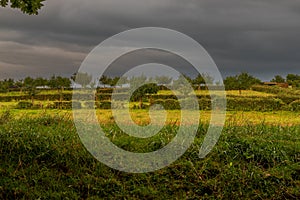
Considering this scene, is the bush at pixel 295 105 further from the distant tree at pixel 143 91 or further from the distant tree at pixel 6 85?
the distant tree at pixel 6 85

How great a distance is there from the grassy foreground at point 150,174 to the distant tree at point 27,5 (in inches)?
83.9

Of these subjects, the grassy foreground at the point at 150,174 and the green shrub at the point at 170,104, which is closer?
the grassy foreground at the point at 150,174

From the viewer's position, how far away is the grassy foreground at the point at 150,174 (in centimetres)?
534

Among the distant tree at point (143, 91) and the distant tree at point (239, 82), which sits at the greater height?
the distant tree at point (239, 82)

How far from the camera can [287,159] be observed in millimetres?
5965

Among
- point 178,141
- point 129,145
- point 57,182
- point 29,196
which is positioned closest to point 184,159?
point 178,141

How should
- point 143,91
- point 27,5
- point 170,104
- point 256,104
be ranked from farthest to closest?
1. point 143,91
2. point 256,104
3. point 170,104
4. point 27,5

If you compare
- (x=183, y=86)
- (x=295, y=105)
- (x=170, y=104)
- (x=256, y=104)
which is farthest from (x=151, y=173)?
(x=183, y=86)

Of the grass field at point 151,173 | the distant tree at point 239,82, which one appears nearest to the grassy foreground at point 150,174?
the grass field at point 151,173

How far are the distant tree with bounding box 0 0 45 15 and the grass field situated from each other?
213cm

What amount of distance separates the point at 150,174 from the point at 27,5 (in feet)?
11.7

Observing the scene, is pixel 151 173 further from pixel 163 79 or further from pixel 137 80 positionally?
pixel 163 79

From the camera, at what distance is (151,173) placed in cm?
571

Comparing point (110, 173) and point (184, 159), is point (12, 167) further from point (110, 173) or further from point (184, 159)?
point (184, 159)
